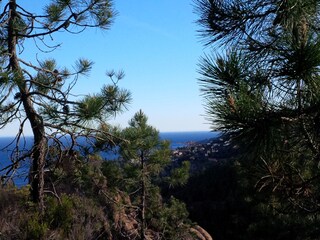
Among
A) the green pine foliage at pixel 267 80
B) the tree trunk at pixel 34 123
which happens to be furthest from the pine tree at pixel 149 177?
the green pine foliage at pixel 267 80

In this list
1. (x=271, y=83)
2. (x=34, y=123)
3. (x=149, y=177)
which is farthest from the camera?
(x=149, y=177)

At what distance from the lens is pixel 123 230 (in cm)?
859

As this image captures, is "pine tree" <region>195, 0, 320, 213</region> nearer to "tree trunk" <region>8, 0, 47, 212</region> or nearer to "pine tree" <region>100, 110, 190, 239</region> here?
"tree trunk" <region>8, 0, 47, 212</region>

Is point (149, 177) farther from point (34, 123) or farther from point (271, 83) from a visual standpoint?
point (271, 83)

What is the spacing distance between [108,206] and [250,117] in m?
6.71

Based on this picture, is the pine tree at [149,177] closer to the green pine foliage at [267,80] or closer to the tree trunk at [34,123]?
the tree trunk at [34,123]

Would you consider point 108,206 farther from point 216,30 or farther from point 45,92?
point 216,30

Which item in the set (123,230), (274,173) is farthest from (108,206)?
(274,173)

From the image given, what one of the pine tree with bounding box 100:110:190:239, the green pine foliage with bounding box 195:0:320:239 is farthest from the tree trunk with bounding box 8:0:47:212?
the pine tree with bounding box 100:110:190:239

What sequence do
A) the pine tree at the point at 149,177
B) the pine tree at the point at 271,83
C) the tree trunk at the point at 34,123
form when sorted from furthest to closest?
the pine tree at the point at 149,177 < the tree trunk at the point at 34,123 < the pine tree at the point at 271,83

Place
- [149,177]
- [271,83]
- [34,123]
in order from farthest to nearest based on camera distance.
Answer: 1. [149,177]
2. [34,123]
3. [271,83]

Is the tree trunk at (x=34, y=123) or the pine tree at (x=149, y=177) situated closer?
the tree trunk at (x=34, y=123)

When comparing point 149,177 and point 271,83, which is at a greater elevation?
point 271,83

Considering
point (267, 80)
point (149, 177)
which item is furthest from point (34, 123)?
point (149, 177)
